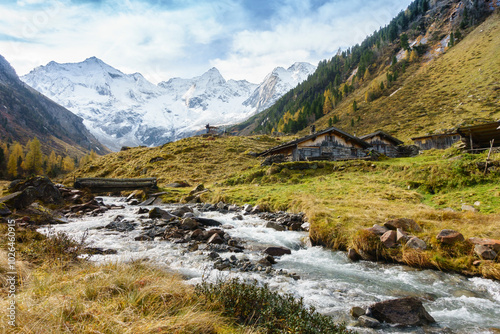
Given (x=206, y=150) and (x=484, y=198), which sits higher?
(x=206, y=150)

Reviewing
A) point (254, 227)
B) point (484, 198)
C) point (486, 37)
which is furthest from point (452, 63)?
point (254, 227)

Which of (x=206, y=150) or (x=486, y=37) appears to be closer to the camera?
(x=206, y=150)

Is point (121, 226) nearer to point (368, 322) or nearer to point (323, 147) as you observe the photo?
point (368, 322)

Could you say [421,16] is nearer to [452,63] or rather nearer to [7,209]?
[452,63]

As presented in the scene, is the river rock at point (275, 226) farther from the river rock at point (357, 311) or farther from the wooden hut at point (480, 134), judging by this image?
the wooden hut at point (480, 134)

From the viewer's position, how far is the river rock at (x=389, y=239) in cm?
891

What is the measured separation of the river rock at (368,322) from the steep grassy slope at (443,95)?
66.0 m

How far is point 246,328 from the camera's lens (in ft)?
13.1

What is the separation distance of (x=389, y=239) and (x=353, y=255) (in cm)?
141

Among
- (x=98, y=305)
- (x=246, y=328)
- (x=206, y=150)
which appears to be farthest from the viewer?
(x=206, y=150)

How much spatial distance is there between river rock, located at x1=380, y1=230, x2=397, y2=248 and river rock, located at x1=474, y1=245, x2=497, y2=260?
2251 millimetres

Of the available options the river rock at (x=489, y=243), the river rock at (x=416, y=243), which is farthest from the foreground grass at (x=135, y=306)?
the river rock at (x=489, y=243)

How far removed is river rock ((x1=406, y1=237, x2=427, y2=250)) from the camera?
8.43 meters

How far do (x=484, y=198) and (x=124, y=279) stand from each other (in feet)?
53.2
